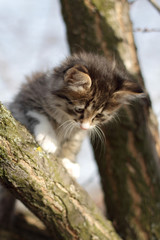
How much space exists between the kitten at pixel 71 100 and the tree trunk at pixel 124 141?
0.42 meters

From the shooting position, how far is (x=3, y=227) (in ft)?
9.94

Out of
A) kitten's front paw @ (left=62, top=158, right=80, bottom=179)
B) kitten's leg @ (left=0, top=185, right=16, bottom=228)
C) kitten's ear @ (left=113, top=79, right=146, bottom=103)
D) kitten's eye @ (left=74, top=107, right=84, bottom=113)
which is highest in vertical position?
kitten's eye @ (left=74, top=107, right=84, bottom=113)

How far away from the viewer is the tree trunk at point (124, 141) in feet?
8.19

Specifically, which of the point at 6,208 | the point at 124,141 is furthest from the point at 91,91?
the point at 6,208

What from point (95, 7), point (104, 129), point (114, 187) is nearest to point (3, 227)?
point (114, 187)

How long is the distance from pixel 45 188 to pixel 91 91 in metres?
0.79

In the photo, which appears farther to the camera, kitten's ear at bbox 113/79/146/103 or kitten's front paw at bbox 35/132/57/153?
A: kitten's ear at bbox 113/79/146/103

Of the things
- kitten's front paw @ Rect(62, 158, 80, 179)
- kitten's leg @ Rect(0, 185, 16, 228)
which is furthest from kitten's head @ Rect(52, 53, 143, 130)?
kitten's leg @ Rect(0, 185, 16, 228)

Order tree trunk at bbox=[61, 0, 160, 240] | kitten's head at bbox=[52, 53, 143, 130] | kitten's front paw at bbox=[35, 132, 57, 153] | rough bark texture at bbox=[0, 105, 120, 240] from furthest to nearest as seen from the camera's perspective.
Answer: tree trunk at bbox=[61, 0, 160, 240]
kitten's head at bbox=[52, 53, 143, 130]
kitten's front paw at bbox=[35, 132, 57, 153]
rough bark texture at bbox=[0, 105, 120, 240]

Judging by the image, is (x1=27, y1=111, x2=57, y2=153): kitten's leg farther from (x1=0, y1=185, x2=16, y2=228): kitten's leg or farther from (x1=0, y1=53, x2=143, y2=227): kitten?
(x1=0, y1=185, x2=16, y2=228): kitten's leg

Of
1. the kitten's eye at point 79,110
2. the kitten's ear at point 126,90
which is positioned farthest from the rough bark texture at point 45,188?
the kitten's ear at point 126,90

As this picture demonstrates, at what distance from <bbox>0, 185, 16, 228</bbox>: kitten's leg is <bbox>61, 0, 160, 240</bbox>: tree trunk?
113 cm

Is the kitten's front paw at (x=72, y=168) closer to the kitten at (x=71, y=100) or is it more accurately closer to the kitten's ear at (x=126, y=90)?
the kitten at (x=71, y=100)

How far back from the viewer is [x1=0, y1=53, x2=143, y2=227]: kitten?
1985 mm
